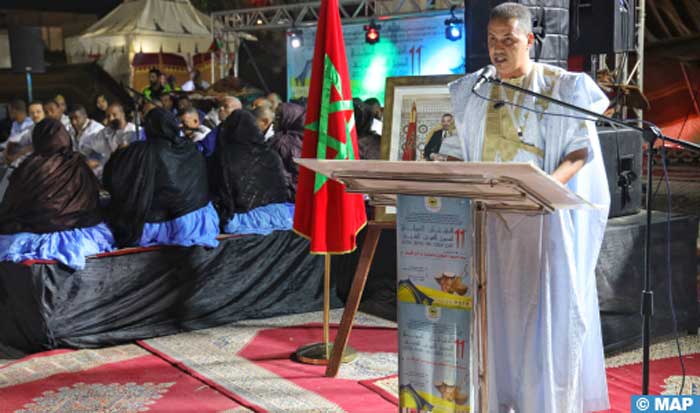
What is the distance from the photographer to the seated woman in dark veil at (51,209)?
16.3 feet

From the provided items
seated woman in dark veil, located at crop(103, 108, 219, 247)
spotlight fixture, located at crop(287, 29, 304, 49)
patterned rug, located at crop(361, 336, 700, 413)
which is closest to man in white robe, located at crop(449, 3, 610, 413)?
patterned rug, located at crop(361, 336, 700, 413)

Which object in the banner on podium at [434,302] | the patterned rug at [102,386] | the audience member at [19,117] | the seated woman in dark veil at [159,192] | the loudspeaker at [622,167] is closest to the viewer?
the banner on podium at [434,302]

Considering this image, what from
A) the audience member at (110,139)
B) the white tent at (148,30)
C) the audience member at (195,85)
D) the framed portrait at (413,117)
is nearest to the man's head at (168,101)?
the white tent at (148,30)

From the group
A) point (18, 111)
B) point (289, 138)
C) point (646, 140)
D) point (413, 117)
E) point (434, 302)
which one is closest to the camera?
point (646, 140)

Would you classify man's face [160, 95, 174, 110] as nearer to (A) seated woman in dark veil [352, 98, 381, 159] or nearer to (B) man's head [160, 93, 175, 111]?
(B) man's head [160, 93, 175, 111]

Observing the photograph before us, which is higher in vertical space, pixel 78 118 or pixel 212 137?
pixel 78 118

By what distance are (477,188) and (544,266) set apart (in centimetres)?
71

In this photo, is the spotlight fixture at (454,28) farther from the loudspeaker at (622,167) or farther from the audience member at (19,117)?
the loudspeaker at (622,167)

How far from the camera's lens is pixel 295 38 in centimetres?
1298

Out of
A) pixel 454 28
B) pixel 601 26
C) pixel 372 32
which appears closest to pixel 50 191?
pixel 601 26

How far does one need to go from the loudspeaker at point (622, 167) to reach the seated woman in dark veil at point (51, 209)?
120 inches

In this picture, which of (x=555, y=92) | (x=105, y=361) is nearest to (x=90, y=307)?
(x=105, y=361)

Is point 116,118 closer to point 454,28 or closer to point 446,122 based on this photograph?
point 454,28

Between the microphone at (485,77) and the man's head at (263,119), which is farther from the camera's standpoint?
the man's head at (263,119)
